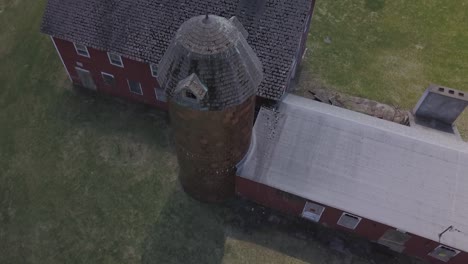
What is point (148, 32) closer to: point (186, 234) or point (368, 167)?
point (186, 234)

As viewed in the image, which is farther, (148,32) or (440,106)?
(148,32)

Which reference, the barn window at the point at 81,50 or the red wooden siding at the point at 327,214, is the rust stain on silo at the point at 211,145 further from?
the barn window at the point at 81,50

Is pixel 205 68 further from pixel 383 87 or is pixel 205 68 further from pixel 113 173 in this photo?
pixel 383 87

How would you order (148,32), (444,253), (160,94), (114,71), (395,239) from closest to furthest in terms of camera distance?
(444,253), (395,239), (148,32), (114,71), (160,94)

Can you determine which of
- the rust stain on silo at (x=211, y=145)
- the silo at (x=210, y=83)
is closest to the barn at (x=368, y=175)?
the rust stain on silo at (x=211, y=145)

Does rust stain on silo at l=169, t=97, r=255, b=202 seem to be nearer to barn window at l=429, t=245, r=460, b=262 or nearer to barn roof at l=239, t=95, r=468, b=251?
barn roof at l=239, t=95, r=468, b=251

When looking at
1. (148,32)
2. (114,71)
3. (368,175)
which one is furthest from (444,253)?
(114,71)
